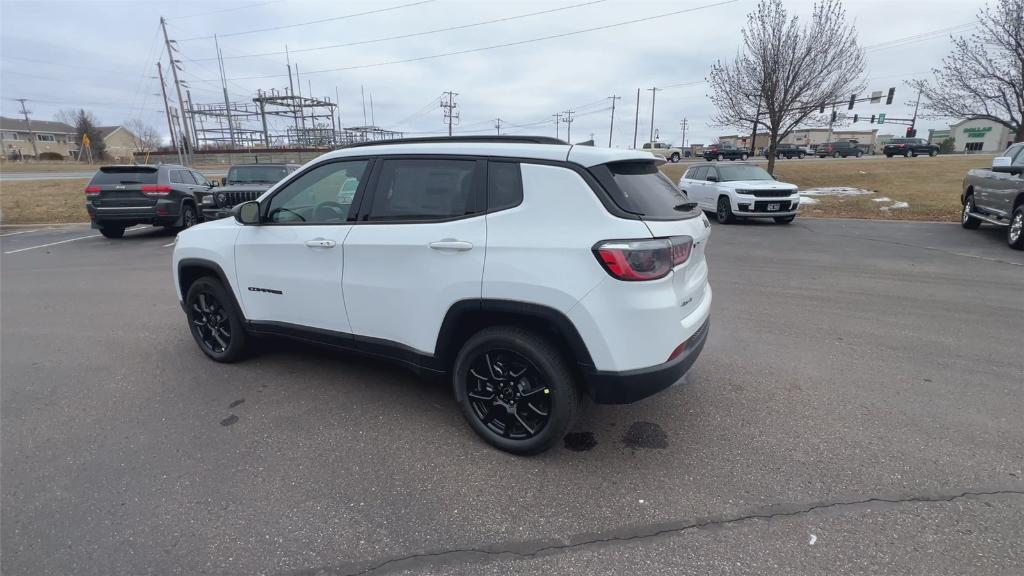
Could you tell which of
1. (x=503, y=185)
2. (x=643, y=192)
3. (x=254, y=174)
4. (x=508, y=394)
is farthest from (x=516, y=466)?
(x=254, y=174)

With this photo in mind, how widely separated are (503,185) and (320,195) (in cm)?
153

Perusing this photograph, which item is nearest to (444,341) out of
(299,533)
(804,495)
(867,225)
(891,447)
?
(299,533)

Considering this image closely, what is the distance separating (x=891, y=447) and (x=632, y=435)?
60.0 inches

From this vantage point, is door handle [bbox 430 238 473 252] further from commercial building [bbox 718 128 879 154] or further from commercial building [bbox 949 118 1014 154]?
commercial building [bbox 949 118 1014 154]

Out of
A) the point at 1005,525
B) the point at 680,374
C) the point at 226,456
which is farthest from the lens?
the point at 226,456

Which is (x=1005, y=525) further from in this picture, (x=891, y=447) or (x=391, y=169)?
(x=391, y=169)

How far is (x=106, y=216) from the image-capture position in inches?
438

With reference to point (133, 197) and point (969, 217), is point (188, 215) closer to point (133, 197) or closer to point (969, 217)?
point (133, 197)

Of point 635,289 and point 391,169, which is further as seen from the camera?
point 391,169

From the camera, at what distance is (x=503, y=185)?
112 inches

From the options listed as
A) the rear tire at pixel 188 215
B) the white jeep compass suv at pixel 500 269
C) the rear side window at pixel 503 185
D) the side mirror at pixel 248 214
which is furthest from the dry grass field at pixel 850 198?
the side mirror at pixel 248 214

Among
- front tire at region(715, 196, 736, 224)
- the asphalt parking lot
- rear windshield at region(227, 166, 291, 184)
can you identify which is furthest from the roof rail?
front tire at region(715, 196, 736, 224)

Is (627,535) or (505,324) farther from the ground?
(505,324)

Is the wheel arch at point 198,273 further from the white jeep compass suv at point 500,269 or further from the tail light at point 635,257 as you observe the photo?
the tail light at point 635,257
